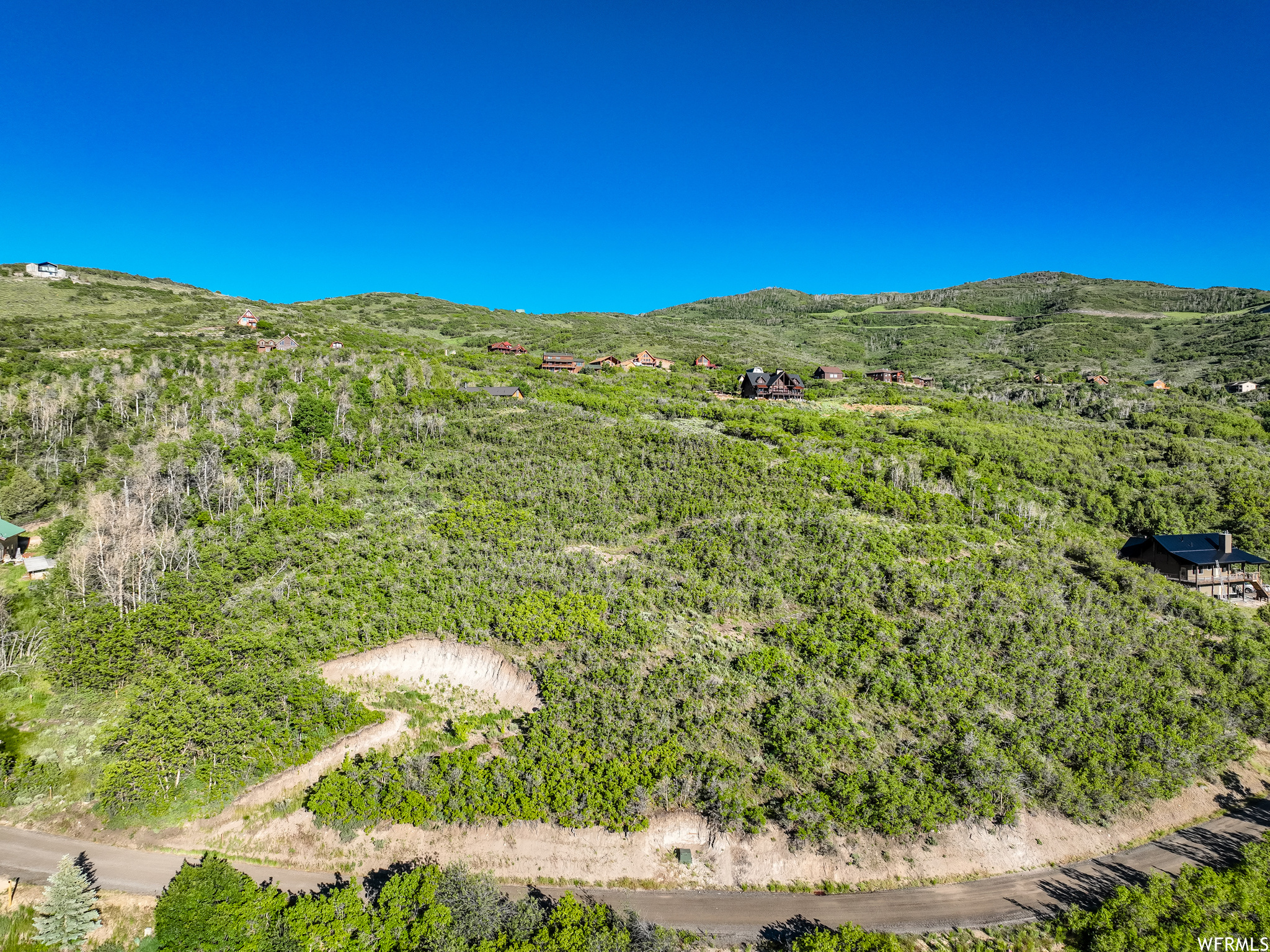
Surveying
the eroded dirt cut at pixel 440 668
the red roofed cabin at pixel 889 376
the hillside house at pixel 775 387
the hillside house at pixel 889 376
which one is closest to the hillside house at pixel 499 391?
the hillside house at pixel 775 387

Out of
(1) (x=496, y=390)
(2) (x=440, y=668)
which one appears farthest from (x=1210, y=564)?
(1) (x=496, y=390)

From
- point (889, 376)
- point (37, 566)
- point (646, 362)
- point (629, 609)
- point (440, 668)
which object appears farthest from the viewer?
point (889, 376)

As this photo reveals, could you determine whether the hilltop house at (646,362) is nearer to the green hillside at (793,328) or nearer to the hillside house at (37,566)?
the green hillside at (793,328)

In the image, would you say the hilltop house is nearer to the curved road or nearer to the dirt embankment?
the dirt embankment

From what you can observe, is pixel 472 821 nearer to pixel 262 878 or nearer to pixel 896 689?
pixel 262 878

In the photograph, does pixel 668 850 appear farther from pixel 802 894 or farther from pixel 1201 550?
pixel 1201 550
